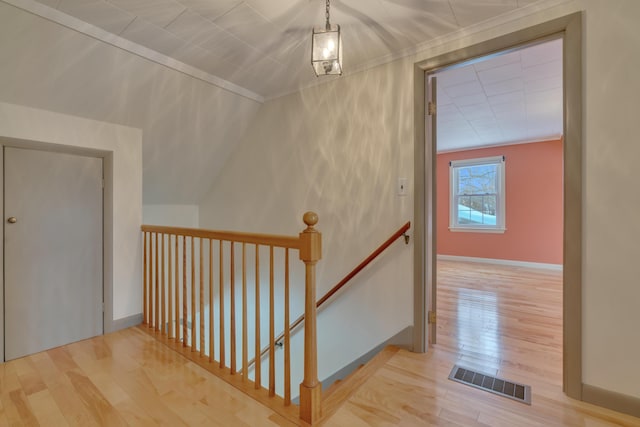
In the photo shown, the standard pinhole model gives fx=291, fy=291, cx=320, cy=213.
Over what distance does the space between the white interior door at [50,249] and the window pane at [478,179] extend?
590cm

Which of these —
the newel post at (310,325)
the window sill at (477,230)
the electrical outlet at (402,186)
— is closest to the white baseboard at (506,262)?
the window sill at (477,230)

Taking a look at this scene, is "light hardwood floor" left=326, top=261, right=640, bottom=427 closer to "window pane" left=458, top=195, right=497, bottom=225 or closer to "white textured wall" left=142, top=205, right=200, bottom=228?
"window pane" left=458, top=195, right=497, bottom=225

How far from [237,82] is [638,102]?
2878 mm

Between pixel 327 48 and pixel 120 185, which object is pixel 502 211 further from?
pixel 120 185

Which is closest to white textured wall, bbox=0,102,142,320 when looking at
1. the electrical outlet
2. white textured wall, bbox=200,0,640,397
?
white textured wall, bbox=200,0,640,397

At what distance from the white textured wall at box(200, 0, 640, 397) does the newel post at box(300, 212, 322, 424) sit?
1.03m

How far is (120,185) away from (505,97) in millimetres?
3938

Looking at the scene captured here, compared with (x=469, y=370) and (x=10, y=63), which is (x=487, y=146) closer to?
(x=469, y=370)

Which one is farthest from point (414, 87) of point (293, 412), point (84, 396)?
point (84, 396)

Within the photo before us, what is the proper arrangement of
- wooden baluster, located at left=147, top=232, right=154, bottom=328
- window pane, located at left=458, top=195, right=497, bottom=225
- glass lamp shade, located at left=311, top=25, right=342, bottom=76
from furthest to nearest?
window pane, located at left=458, top=195, right=497, bottom=225 < wooden baluster, located at left=147, top=232, right=154, bottom=328 < glass lamp shade, located at left=311, top=25, right=342, bottom=76

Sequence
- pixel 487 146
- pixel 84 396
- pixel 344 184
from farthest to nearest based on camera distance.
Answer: pixel 487 146
pixel 344 184
pixel 84 396

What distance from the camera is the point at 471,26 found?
1910 mm

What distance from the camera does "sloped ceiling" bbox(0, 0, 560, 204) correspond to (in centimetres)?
175

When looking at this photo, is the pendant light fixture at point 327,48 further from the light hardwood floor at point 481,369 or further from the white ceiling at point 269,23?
the light hardwood floor at point 481,369
